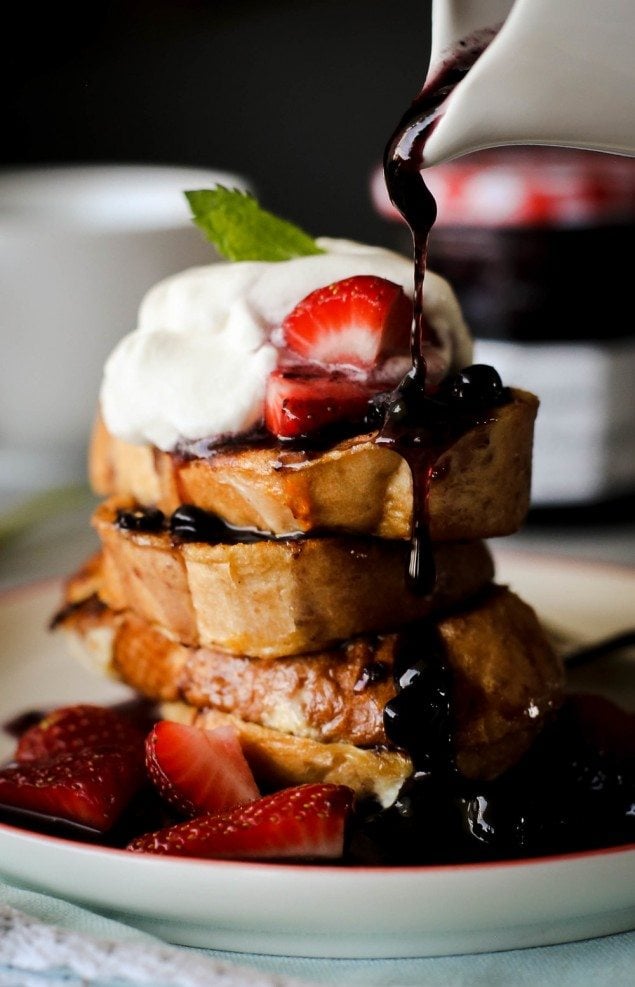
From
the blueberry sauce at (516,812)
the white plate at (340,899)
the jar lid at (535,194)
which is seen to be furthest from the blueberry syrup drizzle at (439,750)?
the jar lid at (535,194)

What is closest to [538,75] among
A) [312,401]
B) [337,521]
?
[312,401]

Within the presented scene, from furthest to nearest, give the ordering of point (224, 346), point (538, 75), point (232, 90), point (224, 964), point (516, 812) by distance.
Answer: point (232, 90) → point (224, 346) → point (516, 812) → point (538, 75) → point (224, 964)

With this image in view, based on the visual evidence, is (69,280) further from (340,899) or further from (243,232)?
(340,899)

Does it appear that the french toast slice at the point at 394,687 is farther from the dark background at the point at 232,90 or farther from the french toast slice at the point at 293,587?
the dark background at the point at 232,90

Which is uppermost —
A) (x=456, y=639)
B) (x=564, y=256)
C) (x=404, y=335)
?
(x=404, y=335)

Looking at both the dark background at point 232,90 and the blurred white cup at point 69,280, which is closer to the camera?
the blurred white cup at point 69,280

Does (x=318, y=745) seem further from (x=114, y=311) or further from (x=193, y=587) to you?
(x=114, y=311)

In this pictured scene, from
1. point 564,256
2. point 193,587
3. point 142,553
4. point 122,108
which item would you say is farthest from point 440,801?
point 122,108
